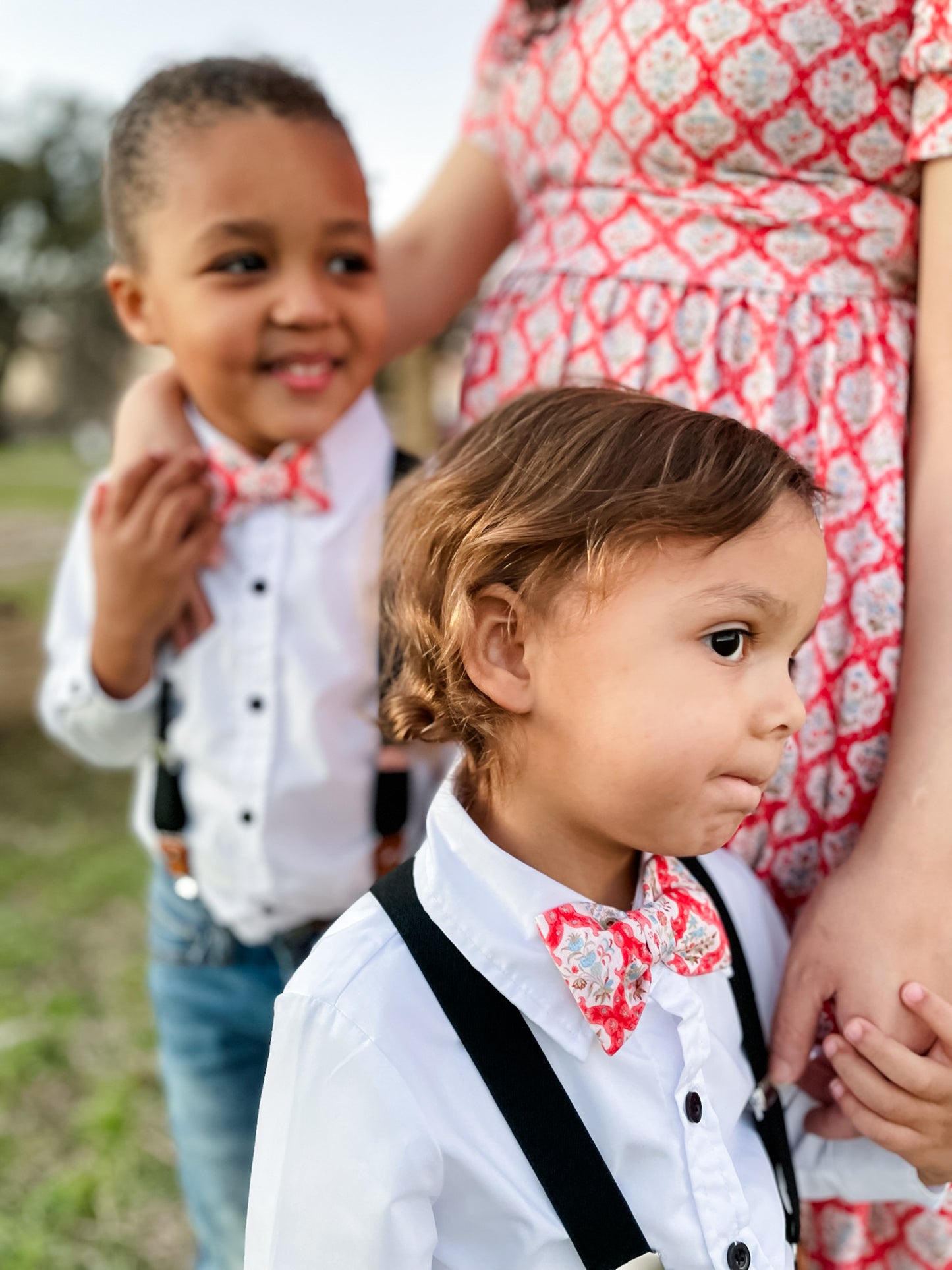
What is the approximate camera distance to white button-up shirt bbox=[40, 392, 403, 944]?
145cm

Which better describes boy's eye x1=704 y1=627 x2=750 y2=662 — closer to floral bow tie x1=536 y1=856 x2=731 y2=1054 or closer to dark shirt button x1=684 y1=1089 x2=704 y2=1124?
floral bow tie x1=536 y1=856 x2=731 y2=1054

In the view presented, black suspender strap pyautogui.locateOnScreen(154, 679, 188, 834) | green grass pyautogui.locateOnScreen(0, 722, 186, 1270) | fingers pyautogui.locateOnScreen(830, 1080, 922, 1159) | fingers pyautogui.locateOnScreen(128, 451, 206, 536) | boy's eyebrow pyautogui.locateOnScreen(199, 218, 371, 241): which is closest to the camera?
fingers pyautogui.locateOnScreen(830, 1080, 922, 1159)

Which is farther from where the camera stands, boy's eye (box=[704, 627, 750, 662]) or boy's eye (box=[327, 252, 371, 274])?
boy's eye (box=[327, 252, 371, 274])

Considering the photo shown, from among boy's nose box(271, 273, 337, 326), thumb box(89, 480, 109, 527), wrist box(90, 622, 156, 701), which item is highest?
boy's nose box(271, 273, 337, 326)

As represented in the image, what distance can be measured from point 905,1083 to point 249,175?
1162mm

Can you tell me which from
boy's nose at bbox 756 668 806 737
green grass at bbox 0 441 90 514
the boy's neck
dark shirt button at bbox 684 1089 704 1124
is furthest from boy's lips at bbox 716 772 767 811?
green grass at bbox 0 441 90 514

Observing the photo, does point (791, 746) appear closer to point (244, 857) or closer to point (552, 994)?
point (552, 994)

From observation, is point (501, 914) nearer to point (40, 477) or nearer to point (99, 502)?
point (99, 502)

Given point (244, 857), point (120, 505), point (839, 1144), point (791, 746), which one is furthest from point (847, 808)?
point (120, 505)

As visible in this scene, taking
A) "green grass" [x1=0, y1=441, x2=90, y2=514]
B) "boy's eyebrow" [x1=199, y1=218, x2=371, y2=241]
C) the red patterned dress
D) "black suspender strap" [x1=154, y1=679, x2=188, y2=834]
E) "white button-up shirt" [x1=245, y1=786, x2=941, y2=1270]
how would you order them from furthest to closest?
1. "green grass" [x1=0, y1=441, x2=90, y2=514]
2. "black suspender strap" [x1=154, y1=679, x2=188, y2=834]
3. "boy's eyebrow" [x1=199, y1=218, x2=371, y2=241]
4. the red patterned dress
5. "white button-up shirt" [x1=245, y1=786, x2=941, y2=1270]

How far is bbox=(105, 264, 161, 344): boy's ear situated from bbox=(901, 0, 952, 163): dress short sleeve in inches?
35.9

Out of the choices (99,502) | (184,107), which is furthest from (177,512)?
(184,107)

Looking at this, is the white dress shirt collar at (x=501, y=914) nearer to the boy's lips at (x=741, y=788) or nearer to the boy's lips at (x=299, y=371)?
the boy's lips at (x=741, y=788)

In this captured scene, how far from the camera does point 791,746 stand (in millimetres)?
1091
